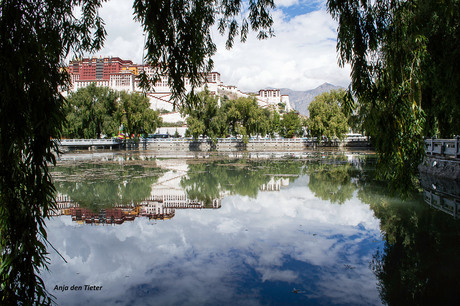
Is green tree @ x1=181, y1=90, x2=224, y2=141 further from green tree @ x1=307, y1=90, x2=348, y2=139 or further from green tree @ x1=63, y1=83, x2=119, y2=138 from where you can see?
green tree @ x1=307, y1=90, x2=348, y2=139

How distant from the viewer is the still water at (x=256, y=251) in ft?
12.0

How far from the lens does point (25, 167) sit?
1.81m

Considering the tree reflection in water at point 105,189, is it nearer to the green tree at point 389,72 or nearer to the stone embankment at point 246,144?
the green tree at point 389,72

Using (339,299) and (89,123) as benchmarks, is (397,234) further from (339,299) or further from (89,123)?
(89,123)

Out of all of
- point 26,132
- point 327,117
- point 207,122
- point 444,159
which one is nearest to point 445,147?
point 444,159

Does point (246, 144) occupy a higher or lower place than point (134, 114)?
lower

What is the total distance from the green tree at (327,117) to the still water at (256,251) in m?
27.9

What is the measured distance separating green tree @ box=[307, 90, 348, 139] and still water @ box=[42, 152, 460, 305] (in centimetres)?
2794

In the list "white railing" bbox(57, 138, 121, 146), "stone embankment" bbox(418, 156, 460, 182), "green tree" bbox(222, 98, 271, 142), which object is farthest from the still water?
"white railing" bbox(57, 138, 121, 146)

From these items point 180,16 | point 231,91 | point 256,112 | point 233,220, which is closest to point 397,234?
point 233,220

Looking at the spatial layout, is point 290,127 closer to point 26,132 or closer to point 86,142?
point 86,142

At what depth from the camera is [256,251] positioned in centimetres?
486

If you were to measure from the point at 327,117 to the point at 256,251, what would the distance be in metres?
34.1

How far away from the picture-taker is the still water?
3.65 metres
